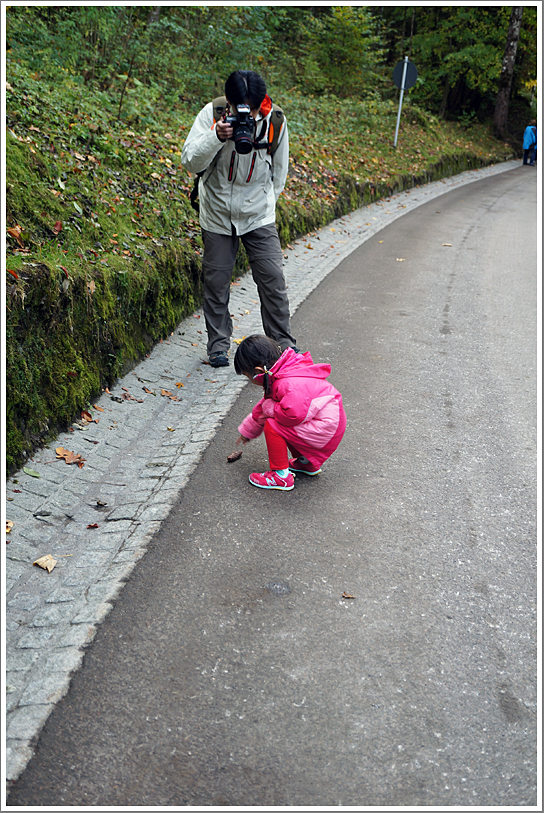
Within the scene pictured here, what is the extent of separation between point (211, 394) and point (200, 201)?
1.81 meters

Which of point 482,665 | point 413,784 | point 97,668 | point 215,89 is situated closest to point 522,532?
point 482,665

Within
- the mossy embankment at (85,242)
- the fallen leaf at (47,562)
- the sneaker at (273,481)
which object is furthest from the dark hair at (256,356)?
the fallen leaf at (47,562)

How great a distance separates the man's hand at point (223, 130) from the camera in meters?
5.25

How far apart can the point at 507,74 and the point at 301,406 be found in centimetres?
2991

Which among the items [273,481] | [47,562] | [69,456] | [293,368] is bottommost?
[47,562]

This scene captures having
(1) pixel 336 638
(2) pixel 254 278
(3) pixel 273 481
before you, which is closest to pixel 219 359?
(2) pixel 254 278

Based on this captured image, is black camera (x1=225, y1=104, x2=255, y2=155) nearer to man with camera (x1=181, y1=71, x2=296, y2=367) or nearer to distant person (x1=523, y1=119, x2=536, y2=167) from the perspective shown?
man with camera (x1=181, y1=71, x2=296, y2=367)

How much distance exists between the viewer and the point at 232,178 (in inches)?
226

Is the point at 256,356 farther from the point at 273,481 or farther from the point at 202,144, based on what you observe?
the point at 202,144

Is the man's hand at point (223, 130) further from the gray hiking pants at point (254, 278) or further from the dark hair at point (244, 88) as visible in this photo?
the gray hiking pants at point (254, 278)

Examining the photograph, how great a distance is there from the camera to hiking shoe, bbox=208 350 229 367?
20.5 ft

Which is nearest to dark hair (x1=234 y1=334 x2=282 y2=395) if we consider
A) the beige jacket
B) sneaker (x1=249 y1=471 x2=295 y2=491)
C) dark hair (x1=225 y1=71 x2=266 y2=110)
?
sneaker (x1=249 y1=471 x2=295 y2=491)

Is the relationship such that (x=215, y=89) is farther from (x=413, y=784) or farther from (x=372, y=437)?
(x=413, y=784)

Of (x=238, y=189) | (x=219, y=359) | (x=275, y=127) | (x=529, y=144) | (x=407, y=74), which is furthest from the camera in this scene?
(x=529, y=144)
